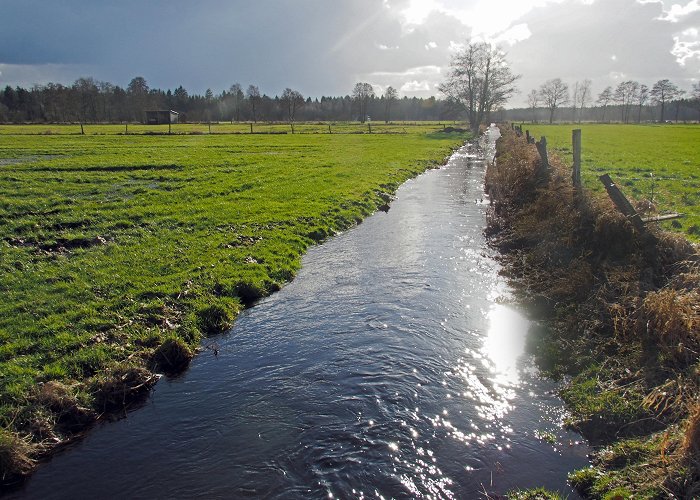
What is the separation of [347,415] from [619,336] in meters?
5.41

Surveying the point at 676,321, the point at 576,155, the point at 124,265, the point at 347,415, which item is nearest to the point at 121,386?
the point at 347,415

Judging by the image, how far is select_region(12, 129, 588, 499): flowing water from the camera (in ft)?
20.3

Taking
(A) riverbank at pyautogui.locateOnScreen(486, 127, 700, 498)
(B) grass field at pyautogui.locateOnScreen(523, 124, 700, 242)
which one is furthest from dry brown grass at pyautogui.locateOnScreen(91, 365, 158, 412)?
(B) grass field at pyautogui.locateOnScreen(523, 124, 700, 242)

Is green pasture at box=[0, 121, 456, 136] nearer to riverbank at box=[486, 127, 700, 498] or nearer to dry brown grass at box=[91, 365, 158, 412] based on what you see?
riverbank at box=[486, 127, 700, 498]

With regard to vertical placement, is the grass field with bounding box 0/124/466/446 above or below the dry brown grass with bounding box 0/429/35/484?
above

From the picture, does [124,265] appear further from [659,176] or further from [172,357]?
[659,176]

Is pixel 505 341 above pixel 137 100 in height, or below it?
below

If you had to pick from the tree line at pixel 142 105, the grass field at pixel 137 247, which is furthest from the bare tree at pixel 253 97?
the grass field at pixel 137 247

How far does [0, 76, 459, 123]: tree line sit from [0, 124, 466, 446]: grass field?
91.5 meters

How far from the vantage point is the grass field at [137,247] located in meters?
9.16

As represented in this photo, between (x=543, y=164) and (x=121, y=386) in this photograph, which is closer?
(x=121, y=386)

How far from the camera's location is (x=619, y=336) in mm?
8758

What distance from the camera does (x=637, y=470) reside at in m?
5.94

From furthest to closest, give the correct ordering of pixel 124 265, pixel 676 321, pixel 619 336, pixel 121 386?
1. pixel 124 265
2. pixel 619 336
3. pixel 121 386
4. pixel 676 321
